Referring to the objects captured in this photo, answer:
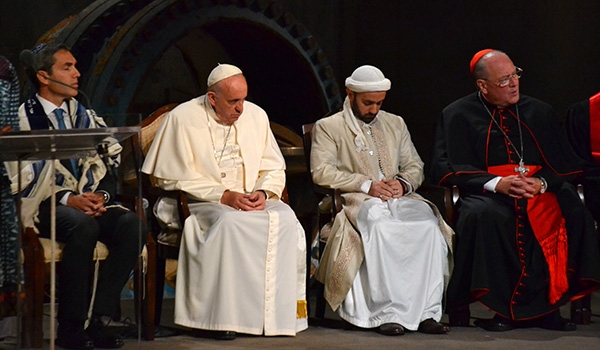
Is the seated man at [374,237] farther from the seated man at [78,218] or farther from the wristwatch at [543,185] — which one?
the seated man at [78,218]

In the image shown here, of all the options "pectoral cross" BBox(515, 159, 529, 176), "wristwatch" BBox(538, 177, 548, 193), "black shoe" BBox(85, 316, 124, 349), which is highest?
"pectoral cross" BBox(515, 159, 529, 176)

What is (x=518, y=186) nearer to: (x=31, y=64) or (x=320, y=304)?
(x=320, y=304)

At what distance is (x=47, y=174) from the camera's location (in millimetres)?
4785

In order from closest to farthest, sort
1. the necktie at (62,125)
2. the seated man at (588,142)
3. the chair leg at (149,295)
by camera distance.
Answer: the necktie at (62,125) → the chair leg at (149,295) → the seated man at (588,142)

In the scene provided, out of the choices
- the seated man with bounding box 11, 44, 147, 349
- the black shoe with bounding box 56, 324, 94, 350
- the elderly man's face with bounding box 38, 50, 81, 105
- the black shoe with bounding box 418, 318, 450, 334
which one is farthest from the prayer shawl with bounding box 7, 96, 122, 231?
the black shoe with bounding box 418, 318, 450, 334

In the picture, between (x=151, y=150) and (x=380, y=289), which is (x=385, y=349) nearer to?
(x=380, y=289)

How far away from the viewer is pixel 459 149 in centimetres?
Answer: 641

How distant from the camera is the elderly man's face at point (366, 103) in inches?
251

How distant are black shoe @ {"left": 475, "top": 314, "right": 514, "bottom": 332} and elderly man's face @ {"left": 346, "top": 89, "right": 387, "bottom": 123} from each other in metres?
1.30

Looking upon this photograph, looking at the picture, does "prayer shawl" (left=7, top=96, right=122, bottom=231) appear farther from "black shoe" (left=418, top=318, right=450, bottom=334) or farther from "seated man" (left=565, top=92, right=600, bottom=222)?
"seated man" (left=565, top=92, right=600, bottom=222)

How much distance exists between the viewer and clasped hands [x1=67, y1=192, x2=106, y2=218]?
5434mm

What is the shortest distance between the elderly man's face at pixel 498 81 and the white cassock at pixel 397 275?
34.4 inches

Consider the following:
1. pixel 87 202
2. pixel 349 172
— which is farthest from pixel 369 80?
pixel 87 202

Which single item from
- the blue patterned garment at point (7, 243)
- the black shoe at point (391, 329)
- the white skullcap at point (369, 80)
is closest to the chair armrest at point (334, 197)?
the white skullcap at point (369, 80)
